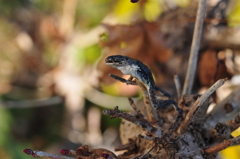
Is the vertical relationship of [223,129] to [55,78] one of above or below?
below

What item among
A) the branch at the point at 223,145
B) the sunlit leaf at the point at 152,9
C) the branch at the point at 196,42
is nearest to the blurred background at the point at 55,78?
the sunlit leaf at the point at 152,9

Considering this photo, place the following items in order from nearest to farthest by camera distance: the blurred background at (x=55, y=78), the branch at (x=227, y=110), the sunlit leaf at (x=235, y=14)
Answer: the branch at (x=227, y=110) → the sunlit leaf at (x=235, y=14) → the blurred background at (x=55, y=78)

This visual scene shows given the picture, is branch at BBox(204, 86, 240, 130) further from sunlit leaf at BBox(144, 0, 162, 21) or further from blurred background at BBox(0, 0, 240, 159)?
blurred background at BBox(0, 0, 240, 159)

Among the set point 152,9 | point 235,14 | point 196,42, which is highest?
point 152,9

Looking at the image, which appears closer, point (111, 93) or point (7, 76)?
point (111, 93)

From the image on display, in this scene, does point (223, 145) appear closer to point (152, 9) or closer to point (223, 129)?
point (223, 129)

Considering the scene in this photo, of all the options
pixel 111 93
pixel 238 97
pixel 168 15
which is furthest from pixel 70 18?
pixel 238 97

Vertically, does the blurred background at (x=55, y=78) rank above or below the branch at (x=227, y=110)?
above

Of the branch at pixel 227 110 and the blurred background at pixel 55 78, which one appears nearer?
the branch at pixel 227 110

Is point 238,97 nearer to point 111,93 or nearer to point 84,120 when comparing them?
point 111,93

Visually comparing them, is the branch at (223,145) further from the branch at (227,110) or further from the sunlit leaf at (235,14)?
the sunlit leaf at (235,14)

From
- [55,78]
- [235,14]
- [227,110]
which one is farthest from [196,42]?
[55,78]
